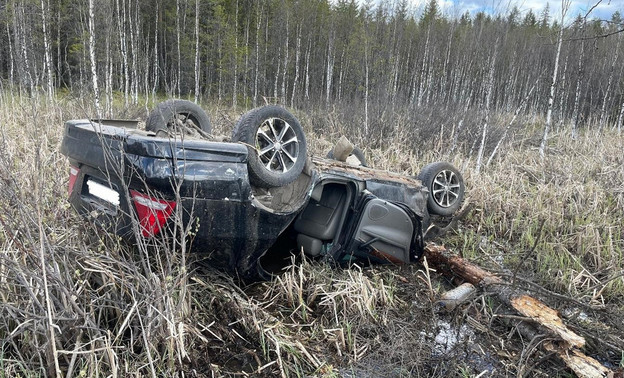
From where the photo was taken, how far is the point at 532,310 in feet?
10.2

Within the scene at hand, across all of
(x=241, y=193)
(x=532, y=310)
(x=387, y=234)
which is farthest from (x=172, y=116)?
(x=532, y=310)

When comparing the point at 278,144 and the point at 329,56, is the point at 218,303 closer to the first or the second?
the point at 278,144

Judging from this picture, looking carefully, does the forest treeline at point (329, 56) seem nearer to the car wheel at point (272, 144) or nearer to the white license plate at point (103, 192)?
the car wheel at point (272, 144)

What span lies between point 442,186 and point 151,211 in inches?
125

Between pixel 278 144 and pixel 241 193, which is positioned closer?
pixel 241 193

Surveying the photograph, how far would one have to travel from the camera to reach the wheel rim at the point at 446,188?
4.44 meters

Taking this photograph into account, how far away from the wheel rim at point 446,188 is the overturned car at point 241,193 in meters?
0.14

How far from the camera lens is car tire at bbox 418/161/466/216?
4.35 metres

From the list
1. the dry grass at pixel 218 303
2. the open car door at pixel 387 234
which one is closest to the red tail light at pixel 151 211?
the dry grass at pixel 218 303

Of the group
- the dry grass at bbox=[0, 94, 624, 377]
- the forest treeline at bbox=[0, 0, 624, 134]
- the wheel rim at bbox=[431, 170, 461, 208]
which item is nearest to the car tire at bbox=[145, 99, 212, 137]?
the dry grass at bbox=[0, 94, 624, 377]

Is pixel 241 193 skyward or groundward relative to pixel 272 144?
groundward

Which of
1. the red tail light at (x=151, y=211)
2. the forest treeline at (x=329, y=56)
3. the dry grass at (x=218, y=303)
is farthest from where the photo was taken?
the forest treeline at (x=329, y=56)

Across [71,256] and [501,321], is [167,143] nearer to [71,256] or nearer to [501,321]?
[71,256]

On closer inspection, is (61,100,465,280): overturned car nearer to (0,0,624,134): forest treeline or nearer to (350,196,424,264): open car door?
(350,196,424,264): open car door
